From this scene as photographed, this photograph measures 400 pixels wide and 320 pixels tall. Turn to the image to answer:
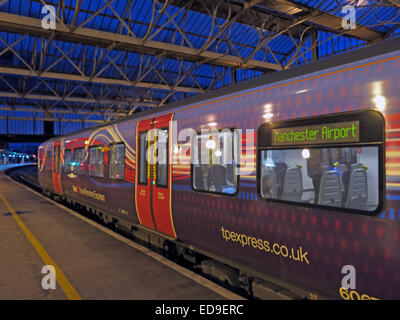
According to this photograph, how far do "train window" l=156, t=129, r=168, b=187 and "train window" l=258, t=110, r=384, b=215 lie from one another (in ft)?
8.12

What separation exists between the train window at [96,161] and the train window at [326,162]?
6.41 m

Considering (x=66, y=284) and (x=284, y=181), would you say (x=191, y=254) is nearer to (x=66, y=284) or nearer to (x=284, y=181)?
(x=66, y=284)

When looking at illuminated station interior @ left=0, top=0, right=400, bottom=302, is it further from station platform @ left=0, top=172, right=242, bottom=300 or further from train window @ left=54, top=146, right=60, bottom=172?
train window @ left=54, top=146, right=60, bottom=172

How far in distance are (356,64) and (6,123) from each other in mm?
54738

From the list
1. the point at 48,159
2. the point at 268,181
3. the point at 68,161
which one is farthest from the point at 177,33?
the point at 268,181

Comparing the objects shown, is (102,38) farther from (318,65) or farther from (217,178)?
(318,65)

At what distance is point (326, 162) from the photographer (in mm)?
3641

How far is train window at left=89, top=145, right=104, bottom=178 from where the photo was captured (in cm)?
951

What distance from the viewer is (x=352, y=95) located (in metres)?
3.27

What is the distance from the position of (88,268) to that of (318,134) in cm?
411

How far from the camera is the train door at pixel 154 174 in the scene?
20.3ft

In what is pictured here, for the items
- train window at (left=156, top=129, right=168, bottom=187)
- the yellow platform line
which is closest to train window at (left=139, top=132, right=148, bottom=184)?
train window at (left=156, top=129, right=168, bottom=187)

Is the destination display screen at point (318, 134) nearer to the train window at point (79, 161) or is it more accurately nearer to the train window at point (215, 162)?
the train window at point (215, 162)

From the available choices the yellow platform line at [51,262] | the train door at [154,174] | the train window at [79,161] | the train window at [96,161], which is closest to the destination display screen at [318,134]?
the train door at [154,174]
